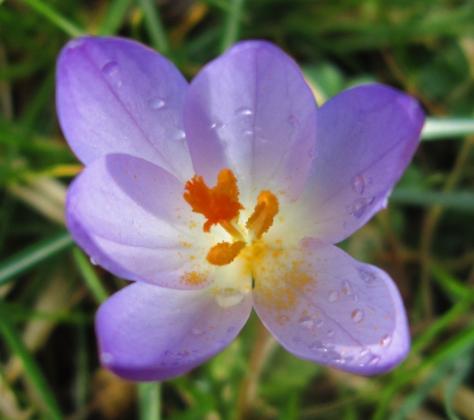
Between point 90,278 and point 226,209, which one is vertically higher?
point 226,209

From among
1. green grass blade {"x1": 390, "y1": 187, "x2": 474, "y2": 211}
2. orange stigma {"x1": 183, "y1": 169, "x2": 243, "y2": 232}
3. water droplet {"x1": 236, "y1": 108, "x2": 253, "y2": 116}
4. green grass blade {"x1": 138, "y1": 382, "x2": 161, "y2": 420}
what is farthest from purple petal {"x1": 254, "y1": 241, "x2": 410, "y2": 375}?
green grass blade {"x1": 390, "y1": 187, "x2": 474, "y2": 211}

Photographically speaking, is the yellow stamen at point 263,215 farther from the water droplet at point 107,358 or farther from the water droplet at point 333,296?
the water droplet at point 107,358

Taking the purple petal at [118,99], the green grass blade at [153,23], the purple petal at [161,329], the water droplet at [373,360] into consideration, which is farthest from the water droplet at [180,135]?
the green grass blade at [153,23]

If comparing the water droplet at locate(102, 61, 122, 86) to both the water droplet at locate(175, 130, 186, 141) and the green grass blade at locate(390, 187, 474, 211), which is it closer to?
the water droplet at locate(175, 130, 186, 141)

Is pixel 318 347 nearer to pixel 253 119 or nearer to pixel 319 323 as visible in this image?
pixel 319 323

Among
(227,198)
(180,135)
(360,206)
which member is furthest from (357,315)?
(180,135)
